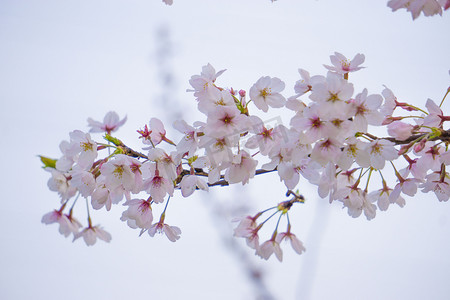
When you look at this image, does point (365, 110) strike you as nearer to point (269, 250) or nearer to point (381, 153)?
point (381, 153)

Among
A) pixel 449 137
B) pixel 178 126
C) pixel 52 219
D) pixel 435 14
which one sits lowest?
pixel 52 219

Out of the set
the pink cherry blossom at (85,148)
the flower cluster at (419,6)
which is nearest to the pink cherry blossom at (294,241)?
the pink cherry blossom at (85,148)

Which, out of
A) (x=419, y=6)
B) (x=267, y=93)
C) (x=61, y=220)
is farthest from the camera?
(x=61, y=220)

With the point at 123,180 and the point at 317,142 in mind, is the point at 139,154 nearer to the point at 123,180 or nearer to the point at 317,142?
the point at 123,180

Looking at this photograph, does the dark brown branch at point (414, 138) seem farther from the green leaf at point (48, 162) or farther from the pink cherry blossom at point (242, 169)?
the green leaf at point (48, 162)

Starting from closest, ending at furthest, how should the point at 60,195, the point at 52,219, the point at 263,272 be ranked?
the point at 60,195, the point at 52,219, the point at 263,272

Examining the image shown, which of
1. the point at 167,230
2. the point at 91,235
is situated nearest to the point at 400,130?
the point at 167,230

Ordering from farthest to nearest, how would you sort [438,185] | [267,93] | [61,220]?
[61,220] < [438,185] < [267,93]

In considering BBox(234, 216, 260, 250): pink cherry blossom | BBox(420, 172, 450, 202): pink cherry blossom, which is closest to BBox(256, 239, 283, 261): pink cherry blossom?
BBox(234, 216, 260, 250): pink cherry blossom

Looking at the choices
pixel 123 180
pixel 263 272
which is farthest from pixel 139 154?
pixel 263 272
